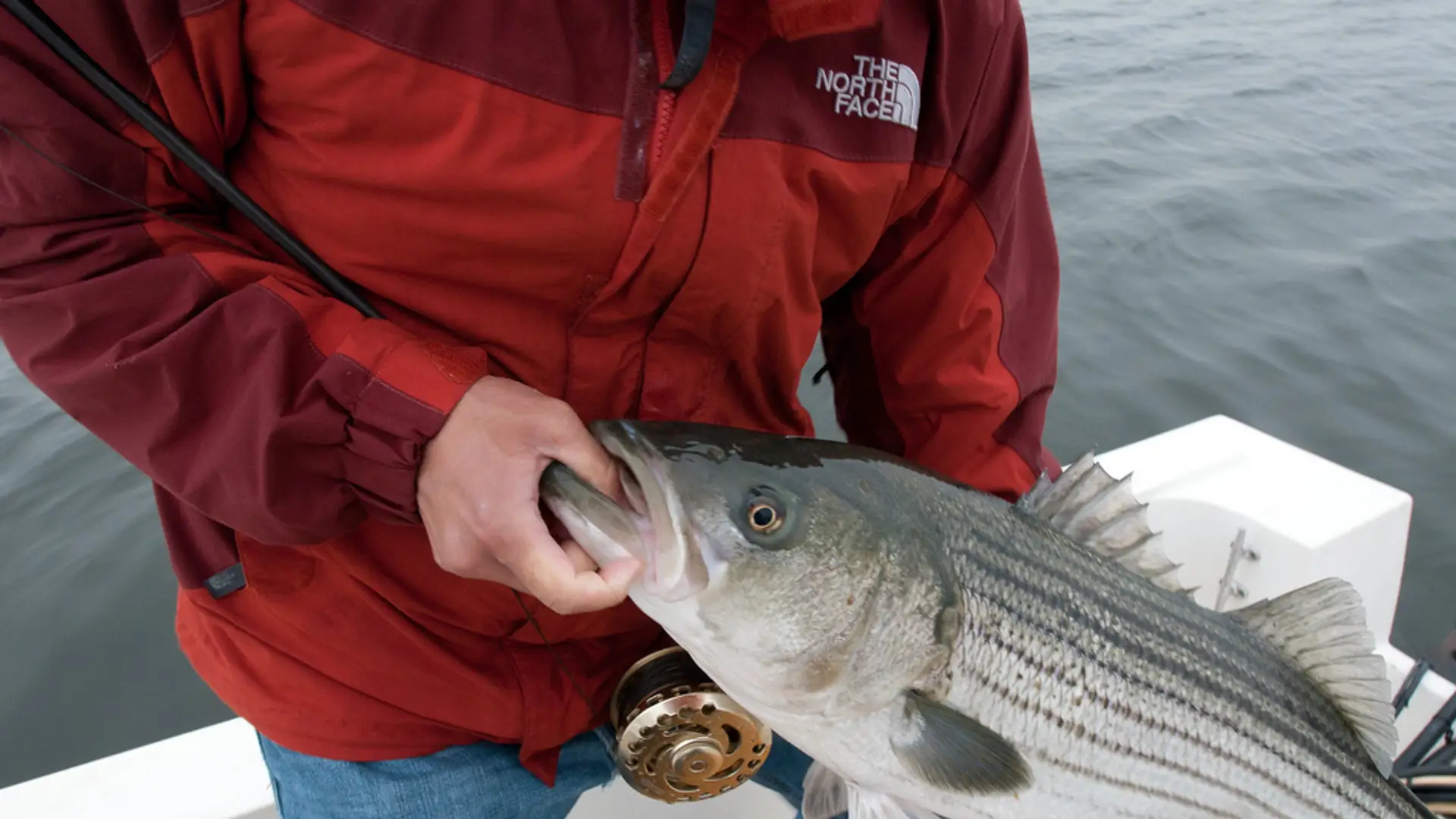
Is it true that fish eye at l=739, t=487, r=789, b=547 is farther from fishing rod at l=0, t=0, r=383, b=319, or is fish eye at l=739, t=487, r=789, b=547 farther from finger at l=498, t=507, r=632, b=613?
fishing rod at l=0, t=0, r=383, b=319

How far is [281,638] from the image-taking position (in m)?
1.55

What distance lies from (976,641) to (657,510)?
2.03 feet

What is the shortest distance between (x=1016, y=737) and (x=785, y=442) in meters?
0.64

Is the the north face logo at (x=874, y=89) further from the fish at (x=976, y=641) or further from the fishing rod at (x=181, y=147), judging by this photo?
the fishing rod at (x=181, y=147)

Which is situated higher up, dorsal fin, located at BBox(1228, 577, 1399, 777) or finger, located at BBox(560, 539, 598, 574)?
finger, located at BBox(560, 539, 598, 574)

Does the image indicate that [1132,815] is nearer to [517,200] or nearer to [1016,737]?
[1016,737]

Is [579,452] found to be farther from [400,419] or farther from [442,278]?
[442,278]

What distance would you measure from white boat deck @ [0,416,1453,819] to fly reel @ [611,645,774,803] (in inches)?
29.4

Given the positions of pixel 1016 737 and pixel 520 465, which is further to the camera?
pixel 1016 737

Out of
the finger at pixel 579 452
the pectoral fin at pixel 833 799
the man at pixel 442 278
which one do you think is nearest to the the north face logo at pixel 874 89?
the man at pixel 442 278

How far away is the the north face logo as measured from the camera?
1.54 metres

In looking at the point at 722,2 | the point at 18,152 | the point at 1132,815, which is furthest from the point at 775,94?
the point at 1132,815

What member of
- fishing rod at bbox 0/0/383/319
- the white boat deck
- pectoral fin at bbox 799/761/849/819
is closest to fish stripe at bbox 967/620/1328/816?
pectoral fin at bbox 799/761/849/819

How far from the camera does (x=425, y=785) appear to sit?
1668 mm
